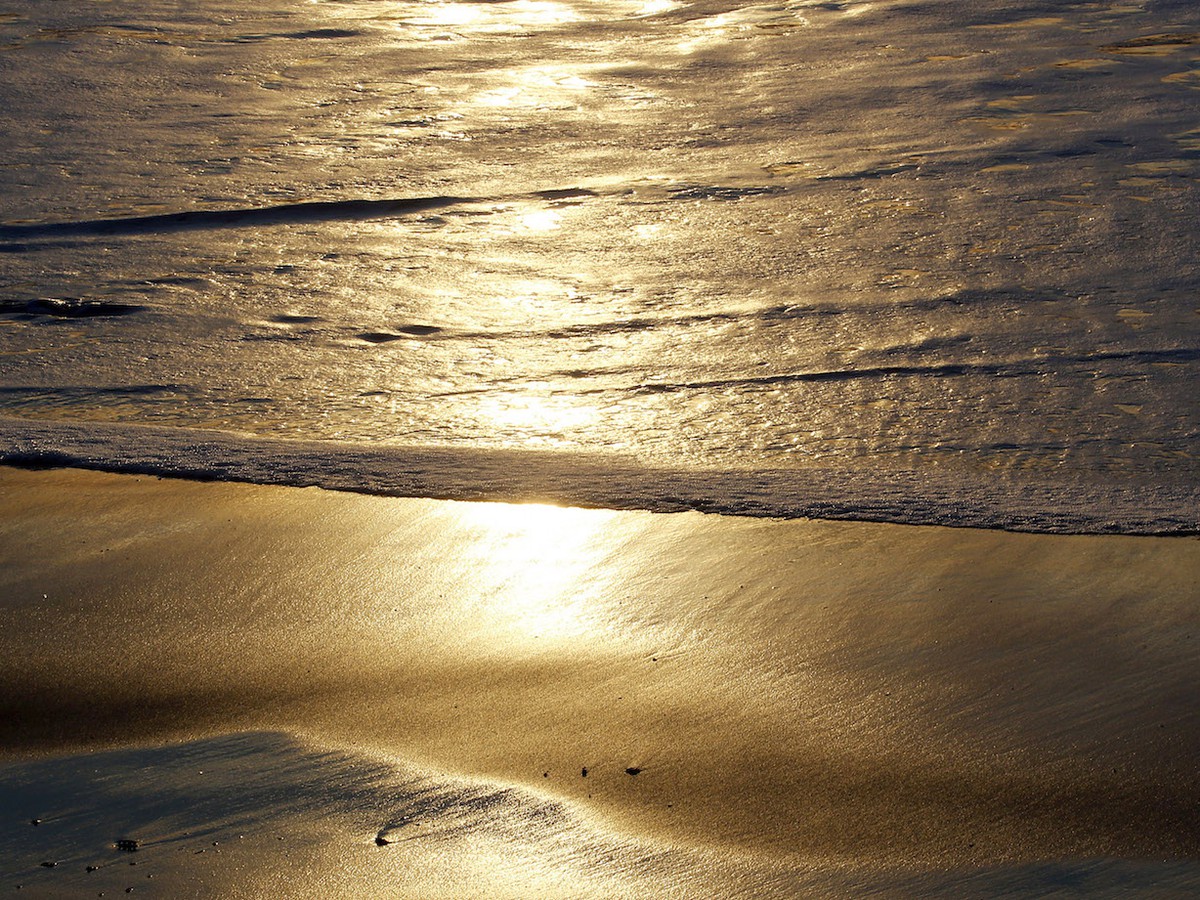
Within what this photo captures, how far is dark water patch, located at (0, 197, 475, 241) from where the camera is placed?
4.82 meters

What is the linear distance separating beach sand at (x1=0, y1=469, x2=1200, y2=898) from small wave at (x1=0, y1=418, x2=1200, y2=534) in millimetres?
69

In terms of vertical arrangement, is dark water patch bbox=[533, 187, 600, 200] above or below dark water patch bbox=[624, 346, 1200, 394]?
above

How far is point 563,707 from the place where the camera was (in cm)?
224

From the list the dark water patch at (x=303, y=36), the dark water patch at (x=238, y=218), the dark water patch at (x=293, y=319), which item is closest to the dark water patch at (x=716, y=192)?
the dark water patch at (x=238, y=218)

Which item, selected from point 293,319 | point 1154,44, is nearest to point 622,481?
point 293,319

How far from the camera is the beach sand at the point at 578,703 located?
1882 mm

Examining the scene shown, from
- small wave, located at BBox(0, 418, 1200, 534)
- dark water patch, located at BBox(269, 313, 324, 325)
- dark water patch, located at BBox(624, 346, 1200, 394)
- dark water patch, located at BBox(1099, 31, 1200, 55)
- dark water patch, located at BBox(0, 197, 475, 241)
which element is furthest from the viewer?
dark water patch, located at BBox(1099, 31, 1200, 55)

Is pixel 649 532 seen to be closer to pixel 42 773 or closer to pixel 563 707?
pixel 563 707

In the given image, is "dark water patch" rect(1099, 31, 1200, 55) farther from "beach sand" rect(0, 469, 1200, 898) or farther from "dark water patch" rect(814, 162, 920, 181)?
"beach sand" rect(0, 469, 1200, 898)

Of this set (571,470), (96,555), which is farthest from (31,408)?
(571,470)

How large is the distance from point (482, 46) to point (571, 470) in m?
4.32

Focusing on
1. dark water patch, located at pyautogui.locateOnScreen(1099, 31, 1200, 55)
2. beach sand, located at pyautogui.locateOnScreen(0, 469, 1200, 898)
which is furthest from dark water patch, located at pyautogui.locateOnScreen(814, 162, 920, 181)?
beach sand, located at pyautogui.locateOnScreen(0, 469, 1200, 898)

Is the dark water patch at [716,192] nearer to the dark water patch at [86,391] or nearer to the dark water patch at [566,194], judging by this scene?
the dark water patch at [566,194]

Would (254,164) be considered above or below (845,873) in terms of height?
above
